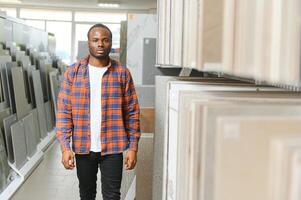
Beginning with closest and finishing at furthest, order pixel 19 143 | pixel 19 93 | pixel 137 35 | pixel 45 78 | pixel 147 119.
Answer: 1. pixel 147 119
2. pixel 137 35
3. pixel 19 143
4. pixel 19 93
5. pixel 45 78

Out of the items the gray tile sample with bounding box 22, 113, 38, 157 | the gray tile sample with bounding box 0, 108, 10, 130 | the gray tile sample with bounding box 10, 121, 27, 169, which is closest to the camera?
the gray tile sample with bounding box 0, 108, 10, 130

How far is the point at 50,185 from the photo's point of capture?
416 centimetres

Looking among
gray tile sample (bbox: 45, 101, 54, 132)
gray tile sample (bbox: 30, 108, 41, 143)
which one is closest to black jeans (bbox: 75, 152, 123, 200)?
gray tile sample (bbox: 30, 108, 41, 143)

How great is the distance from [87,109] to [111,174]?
0.40m

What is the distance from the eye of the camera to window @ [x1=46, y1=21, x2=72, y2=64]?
13.1m

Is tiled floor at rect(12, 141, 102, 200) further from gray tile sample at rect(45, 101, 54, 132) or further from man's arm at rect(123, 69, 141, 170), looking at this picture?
man's arm at rect(123, 69, 141, 170)

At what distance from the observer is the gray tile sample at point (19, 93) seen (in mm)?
4562

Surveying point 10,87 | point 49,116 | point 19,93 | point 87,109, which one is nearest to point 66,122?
point 87,109

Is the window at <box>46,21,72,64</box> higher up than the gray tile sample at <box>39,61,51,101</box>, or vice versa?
the window at <box>46,21,72,64</box>

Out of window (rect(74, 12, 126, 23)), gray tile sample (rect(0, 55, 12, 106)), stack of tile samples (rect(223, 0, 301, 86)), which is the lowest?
gray tile sample (rect(0, 55, 12, 106))

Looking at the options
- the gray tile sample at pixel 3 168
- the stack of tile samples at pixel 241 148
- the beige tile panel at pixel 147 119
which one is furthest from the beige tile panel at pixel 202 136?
the gray tile sample at pixel 3 168

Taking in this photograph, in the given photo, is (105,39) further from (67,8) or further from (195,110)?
(67,8)

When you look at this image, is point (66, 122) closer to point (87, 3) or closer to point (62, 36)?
point (87, 3)

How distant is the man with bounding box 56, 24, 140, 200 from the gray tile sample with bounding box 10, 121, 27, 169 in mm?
1955
